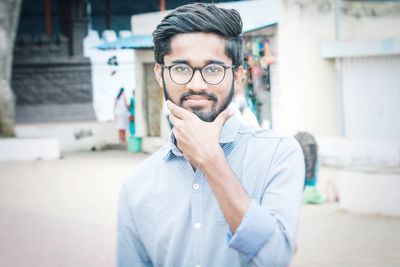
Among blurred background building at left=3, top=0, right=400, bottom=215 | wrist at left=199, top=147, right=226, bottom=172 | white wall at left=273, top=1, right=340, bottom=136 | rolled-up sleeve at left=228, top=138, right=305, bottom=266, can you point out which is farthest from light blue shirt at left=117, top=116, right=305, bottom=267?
white wall at left=273, top=1, right=340, bottom=136

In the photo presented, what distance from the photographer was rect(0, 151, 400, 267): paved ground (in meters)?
6.69

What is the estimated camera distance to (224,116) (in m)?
1.78

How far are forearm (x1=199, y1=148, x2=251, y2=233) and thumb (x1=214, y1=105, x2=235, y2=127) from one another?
85 millimetres

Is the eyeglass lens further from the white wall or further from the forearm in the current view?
the white wall

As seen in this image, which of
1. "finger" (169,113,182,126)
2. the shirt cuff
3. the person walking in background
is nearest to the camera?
the shirt cuff

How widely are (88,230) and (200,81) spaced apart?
21.6 feet

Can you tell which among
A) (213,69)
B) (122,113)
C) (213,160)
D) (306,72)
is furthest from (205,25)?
(122,113)

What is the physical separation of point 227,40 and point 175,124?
0.24 m

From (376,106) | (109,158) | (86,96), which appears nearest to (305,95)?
(376,106)

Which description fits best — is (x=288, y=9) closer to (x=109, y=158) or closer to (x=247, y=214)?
(x=109, y=158)

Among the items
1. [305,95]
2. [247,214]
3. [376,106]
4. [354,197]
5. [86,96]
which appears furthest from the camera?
[86,96]

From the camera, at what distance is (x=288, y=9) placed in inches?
531

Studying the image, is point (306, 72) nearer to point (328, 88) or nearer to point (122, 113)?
point (328, 88)

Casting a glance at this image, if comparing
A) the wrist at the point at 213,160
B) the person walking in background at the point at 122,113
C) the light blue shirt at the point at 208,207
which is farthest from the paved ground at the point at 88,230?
the person walking in background at the point at 122,113
